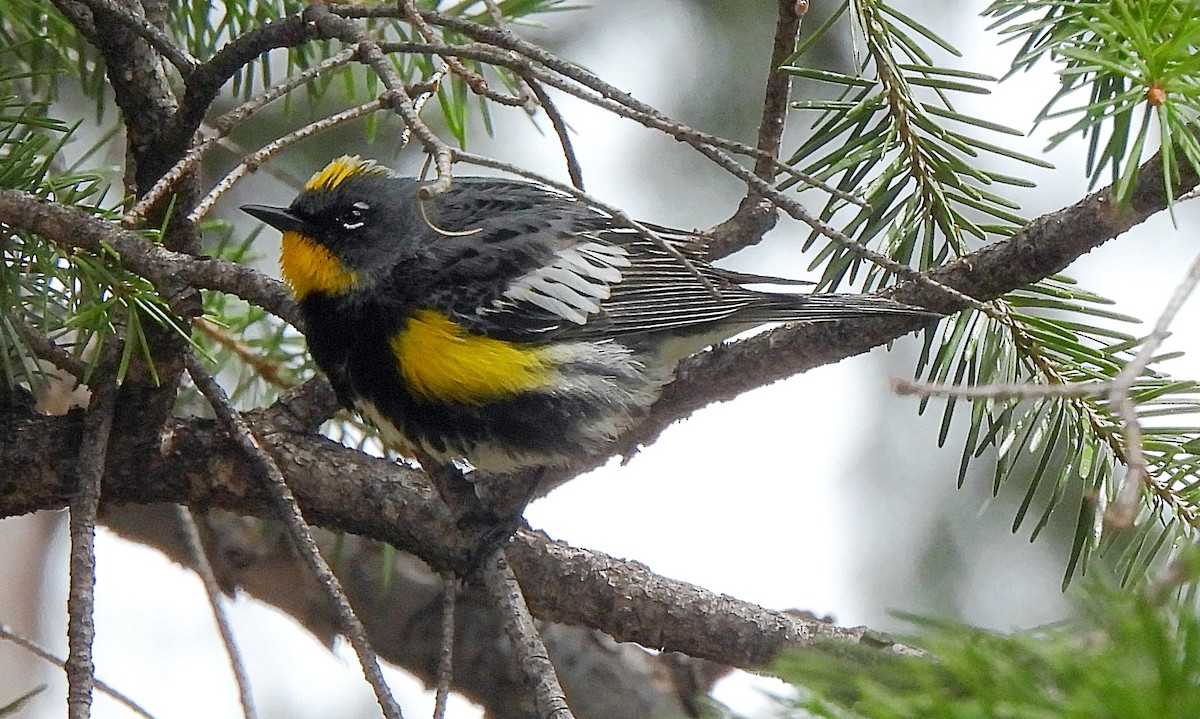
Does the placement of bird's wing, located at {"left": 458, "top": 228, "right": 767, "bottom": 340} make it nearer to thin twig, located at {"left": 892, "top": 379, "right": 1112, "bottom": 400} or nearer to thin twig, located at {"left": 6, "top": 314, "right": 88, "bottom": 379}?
thin twig, located at {"left": 6, "top": 314, "right": 88, "bottom": 379}

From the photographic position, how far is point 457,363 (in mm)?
2143

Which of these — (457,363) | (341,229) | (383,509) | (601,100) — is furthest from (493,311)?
(601,100)

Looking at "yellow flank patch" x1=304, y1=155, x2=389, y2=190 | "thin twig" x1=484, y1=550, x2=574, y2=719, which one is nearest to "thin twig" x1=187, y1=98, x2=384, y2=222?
"thin twig" x1=484, y1=550, x2=574, y2=719

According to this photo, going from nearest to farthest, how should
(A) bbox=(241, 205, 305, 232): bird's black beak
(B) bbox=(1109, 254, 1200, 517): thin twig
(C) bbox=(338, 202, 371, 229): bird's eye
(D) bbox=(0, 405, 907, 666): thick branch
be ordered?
(B) bbox=(1109, 254, 1200, 517): thin twig < (D) bbox=(0, 405, 907, 666): thick branch < (A) bbox=(241, 205, 305, 232): bird's black beak < (C) bbox=(338, 202, 371, 229): bird's eye

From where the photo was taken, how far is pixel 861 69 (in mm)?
1544

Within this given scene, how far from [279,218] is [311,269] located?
11cm

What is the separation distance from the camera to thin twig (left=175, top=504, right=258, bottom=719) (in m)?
1.51

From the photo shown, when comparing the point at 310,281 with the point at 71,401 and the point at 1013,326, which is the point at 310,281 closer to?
the point at 71,401

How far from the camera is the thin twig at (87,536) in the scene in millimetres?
1234

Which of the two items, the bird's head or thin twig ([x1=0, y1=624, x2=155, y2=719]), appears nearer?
thin twig ([x1=0, y1=624, x2=155, y2=719])

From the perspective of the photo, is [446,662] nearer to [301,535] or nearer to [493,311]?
[301,535]

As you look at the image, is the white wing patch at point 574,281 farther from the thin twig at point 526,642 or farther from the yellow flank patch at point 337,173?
the thin twig at point 526,642

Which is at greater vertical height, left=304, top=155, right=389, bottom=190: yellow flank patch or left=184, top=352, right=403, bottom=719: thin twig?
left=304, top=155, right=389, bottom=190: yellow flank patch

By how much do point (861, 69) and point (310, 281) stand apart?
114cm
